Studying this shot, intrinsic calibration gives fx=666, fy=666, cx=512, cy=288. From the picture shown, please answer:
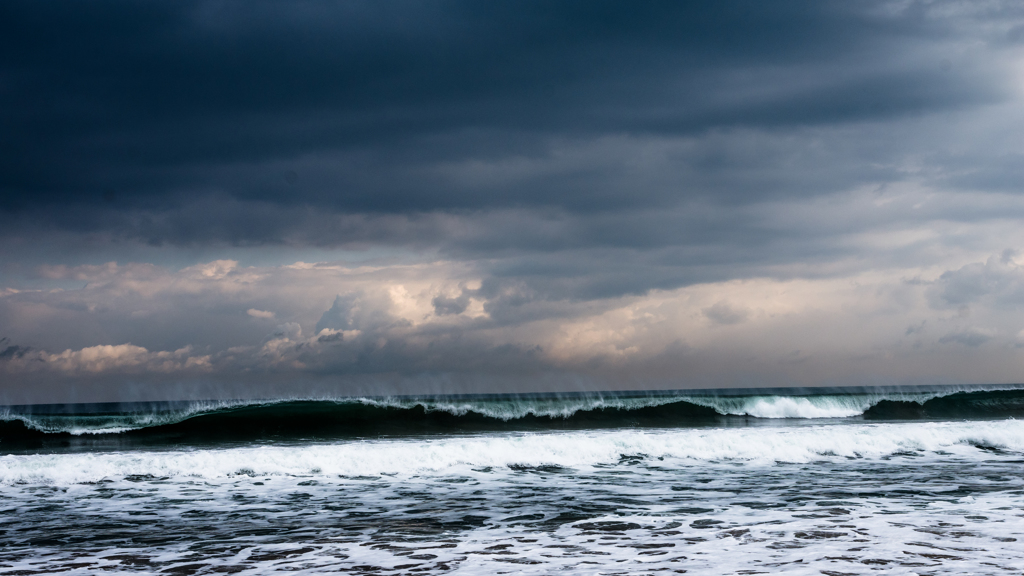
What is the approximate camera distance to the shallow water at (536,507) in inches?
271

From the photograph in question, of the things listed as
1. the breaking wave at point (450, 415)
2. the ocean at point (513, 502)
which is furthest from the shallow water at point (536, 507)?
→ the breaking wave at point (450, 415)

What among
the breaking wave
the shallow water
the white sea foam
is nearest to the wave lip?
the breaking wave

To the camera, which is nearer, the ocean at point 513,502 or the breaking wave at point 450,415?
the ocean at point 513,502

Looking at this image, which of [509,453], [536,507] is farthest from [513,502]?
[509,453]

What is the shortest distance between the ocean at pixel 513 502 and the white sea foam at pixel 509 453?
0.21ft

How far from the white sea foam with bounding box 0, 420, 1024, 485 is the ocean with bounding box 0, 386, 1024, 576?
0.21 ft

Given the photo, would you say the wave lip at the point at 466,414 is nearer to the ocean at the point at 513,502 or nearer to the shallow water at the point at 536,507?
the ocean at the point at 513,502

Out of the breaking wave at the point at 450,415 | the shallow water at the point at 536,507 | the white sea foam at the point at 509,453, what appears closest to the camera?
the shallow water at the point at 536,507

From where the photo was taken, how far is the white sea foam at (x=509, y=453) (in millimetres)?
14445

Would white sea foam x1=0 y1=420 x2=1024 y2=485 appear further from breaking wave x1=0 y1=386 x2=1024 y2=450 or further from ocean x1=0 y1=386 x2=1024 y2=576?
breaking wave x1=0 y1=386 x2=1024 y2=450

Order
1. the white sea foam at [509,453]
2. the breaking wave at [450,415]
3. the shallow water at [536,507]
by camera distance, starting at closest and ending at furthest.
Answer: the shallow water at [536,507], the white sea foam at [509,453], the breaking wave at [450,415]

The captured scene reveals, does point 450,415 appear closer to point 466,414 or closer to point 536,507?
point 466,414

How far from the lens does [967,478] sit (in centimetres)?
1255

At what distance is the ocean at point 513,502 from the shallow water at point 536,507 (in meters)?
0.05
